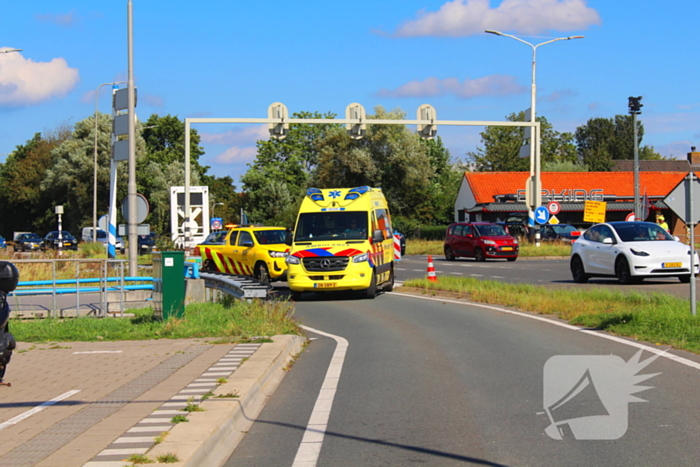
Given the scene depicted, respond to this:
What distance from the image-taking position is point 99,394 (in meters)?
7.86

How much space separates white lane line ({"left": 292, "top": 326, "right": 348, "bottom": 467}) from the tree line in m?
48.2

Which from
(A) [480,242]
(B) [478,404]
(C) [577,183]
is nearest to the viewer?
(B) [478,404]

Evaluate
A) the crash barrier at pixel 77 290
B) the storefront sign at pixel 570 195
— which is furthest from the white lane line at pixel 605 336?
the storefront sign at pixel 570 195

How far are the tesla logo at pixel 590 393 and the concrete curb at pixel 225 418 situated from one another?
8.08ft

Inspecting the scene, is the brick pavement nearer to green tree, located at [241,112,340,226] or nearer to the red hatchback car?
the red hatchback car

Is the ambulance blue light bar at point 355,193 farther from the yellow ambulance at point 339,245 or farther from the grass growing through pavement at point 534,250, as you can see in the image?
the grass growing through pavement at point 534,250

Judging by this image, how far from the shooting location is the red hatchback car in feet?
123

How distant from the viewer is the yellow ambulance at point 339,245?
19531 millimetres

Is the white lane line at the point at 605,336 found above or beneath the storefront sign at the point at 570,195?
beneath

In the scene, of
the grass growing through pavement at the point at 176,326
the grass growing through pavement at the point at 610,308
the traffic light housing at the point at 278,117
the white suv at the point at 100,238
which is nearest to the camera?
the grass growing through pavement at the point at 610,308

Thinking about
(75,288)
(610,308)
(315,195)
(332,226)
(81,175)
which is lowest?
(610,308)

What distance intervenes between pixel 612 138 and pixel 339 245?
123306 mm

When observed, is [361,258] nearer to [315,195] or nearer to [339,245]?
[339,245]

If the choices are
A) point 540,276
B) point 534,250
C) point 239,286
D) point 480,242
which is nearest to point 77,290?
point 239,286
